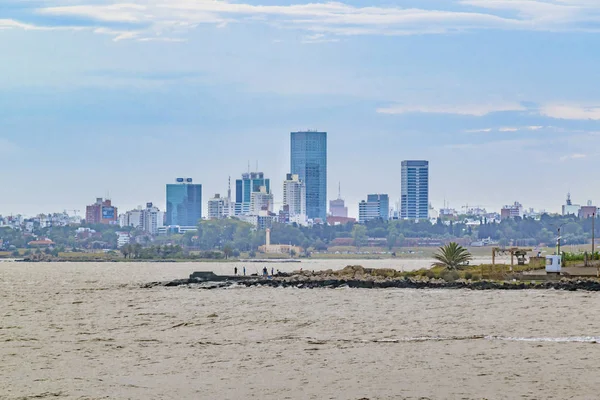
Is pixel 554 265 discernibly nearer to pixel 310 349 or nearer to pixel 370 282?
pixel 370 282

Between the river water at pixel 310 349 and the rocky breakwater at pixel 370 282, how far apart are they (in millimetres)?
6962

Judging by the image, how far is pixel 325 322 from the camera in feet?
193

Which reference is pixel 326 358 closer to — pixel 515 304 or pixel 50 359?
pixel 50 359

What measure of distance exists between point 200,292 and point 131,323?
34.6 metres

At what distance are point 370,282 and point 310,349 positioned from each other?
5230cm

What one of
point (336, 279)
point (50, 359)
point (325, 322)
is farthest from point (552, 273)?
point (50, 359)

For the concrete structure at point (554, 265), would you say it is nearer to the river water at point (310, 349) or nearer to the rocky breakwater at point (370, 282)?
the rocky breakwater at point (370, 282)

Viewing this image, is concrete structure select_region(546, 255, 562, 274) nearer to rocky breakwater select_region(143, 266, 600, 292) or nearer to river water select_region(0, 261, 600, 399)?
rocky breakwater select_region(143, 266, 600, 292)

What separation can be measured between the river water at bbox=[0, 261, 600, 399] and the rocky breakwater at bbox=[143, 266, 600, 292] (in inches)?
274

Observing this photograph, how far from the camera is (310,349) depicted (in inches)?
1796

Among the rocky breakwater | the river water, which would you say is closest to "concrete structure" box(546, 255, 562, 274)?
the rocky breakwater

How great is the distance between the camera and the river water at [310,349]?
35438 millimetres

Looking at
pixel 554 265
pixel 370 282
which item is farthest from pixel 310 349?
pixel 370 282

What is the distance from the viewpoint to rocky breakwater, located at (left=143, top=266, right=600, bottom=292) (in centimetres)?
8500
